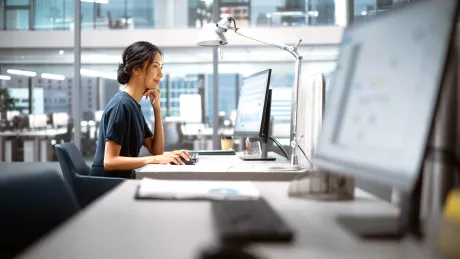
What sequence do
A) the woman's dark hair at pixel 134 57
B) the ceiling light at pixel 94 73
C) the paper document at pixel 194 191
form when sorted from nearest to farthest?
the paper document at pixel 194 191 < the woman's dark hair at pixel 134 57 < the ceiling light at pixel 94 73

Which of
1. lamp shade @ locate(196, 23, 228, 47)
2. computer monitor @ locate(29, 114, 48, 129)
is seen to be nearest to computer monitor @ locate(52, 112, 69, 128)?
computer monitor @ locate(29, 114, 48, 129)

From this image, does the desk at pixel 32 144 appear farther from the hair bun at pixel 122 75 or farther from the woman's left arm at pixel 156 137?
the hair bun at pixel 122 75

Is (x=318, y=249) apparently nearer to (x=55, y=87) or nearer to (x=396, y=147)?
(x=396, y=147)

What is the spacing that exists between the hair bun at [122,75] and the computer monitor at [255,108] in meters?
0.74

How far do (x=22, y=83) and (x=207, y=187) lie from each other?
6.47m

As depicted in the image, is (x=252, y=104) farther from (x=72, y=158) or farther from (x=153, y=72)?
(x=72, y=158)

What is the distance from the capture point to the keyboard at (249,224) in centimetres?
80

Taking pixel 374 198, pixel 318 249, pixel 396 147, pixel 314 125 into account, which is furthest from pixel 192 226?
pixel 314 125

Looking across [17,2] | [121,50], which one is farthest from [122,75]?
[17,2]

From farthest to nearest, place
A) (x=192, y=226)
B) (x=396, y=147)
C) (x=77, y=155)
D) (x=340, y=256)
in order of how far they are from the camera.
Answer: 1. (x=77, y=155)
2. (x=192, y=226)
3. (x=396, y=147)
4. (x=340, y=256)

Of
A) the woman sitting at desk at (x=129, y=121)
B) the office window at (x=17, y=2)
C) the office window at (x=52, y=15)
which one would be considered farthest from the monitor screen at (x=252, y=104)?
the office window at (x=17, y=2)

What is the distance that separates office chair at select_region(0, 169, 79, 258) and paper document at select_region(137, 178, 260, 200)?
8.2 inches

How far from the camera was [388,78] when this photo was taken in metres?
0.92

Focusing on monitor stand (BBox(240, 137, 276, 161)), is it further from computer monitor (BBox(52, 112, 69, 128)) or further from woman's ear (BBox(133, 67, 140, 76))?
computer monitor (BBox(52, 112, 69, 128))
